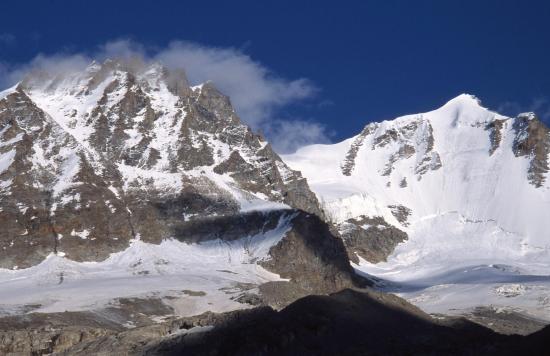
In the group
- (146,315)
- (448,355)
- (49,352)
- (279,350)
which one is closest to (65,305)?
(146,315)

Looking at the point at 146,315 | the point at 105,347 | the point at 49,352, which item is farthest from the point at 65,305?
the point at 105,347

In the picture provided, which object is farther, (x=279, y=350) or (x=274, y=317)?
(x=274, y=317)

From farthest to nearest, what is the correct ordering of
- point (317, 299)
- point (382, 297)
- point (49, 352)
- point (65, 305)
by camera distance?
point (65, 305) < point (382, 297) < point (49, 352) < point (317, 299)

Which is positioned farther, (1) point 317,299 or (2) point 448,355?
(1) point 317,299

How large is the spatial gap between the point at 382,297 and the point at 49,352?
44.6 m

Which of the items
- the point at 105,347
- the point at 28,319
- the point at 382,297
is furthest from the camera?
the point at 28,319

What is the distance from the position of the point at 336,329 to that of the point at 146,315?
91.5m

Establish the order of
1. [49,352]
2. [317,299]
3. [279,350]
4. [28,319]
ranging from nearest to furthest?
[279,350] < [317,299] < [49,352] < [28,319]

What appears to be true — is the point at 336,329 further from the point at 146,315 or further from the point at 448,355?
the point at 146,315

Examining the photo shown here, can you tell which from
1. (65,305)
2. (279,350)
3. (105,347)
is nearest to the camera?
(279,350)

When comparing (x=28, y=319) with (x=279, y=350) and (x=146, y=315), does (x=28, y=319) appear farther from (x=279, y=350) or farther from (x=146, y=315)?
(x=279, y=350)

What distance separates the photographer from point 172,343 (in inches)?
3816

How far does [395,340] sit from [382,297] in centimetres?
3428

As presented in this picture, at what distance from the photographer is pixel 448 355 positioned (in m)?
86.3
